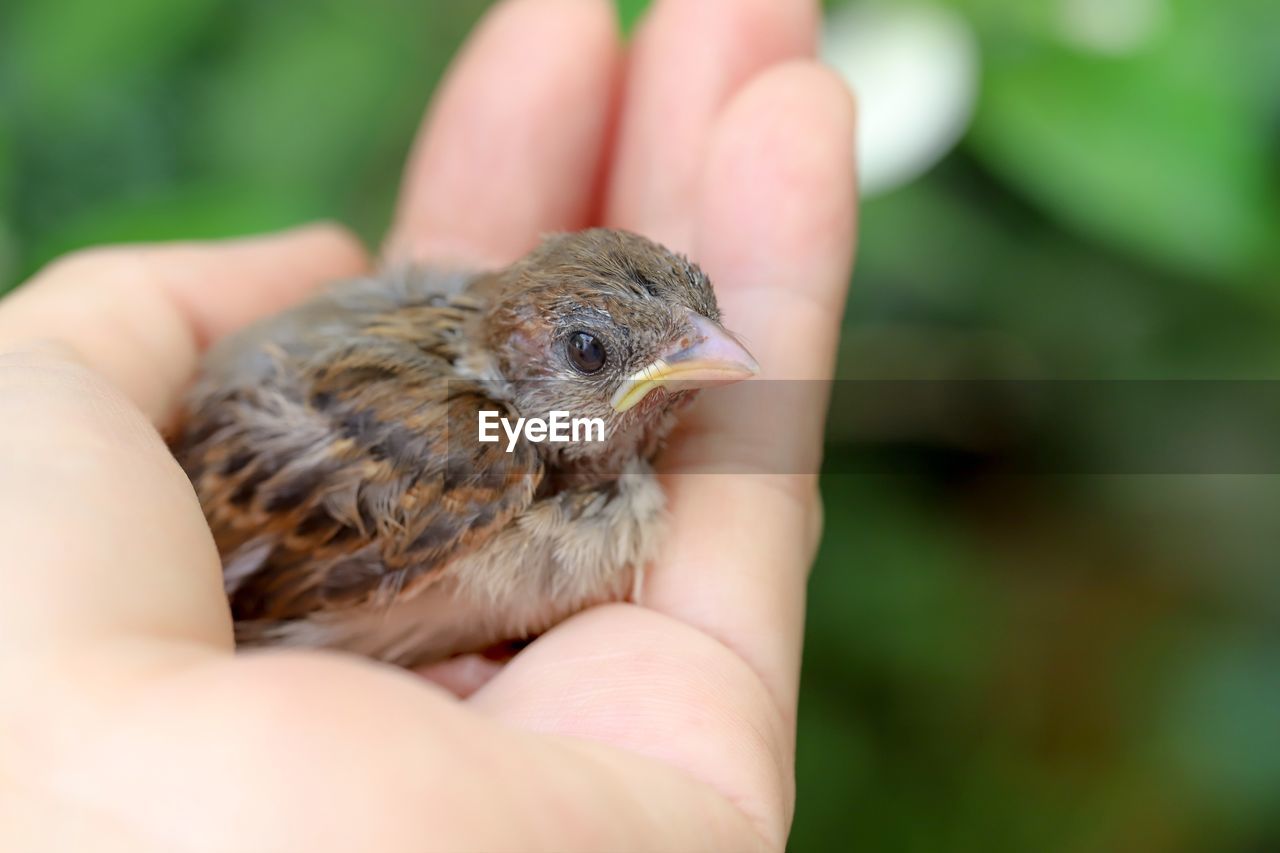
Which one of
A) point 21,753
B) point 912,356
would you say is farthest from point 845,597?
Result: point 21,753

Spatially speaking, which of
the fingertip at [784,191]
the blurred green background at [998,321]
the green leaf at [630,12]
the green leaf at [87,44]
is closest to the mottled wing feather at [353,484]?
the fingertip at [784,191]

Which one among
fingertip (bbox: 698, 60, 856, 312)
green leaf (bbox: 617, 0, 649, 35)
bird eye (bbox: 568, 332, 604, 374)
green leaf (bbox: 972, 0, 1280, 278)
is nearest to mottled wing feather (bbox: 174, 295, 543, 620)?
bird eye (bbox: 568, 332, 604, 374)

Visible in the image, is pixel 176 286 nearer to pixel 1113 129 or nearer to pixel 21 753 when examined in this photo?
pixel 21 753

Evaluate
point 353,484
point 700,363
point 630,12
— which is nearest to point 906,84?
point 630,12

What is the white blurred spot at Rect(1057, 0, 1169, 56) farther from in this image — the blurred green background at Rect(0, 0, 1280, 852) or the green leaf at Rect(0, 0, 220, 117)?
the green leaf at Rect(0, 0, 220, 117)

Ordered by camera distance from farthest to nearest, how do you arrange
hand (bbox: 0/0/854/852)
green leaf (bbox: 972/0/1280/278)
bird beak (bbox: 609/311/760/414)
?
green leaf (bbox: 972/0/1280/278)
bird beak (bbox: 609/311/760/414)
hand (bbox: 0/0/854/852)
